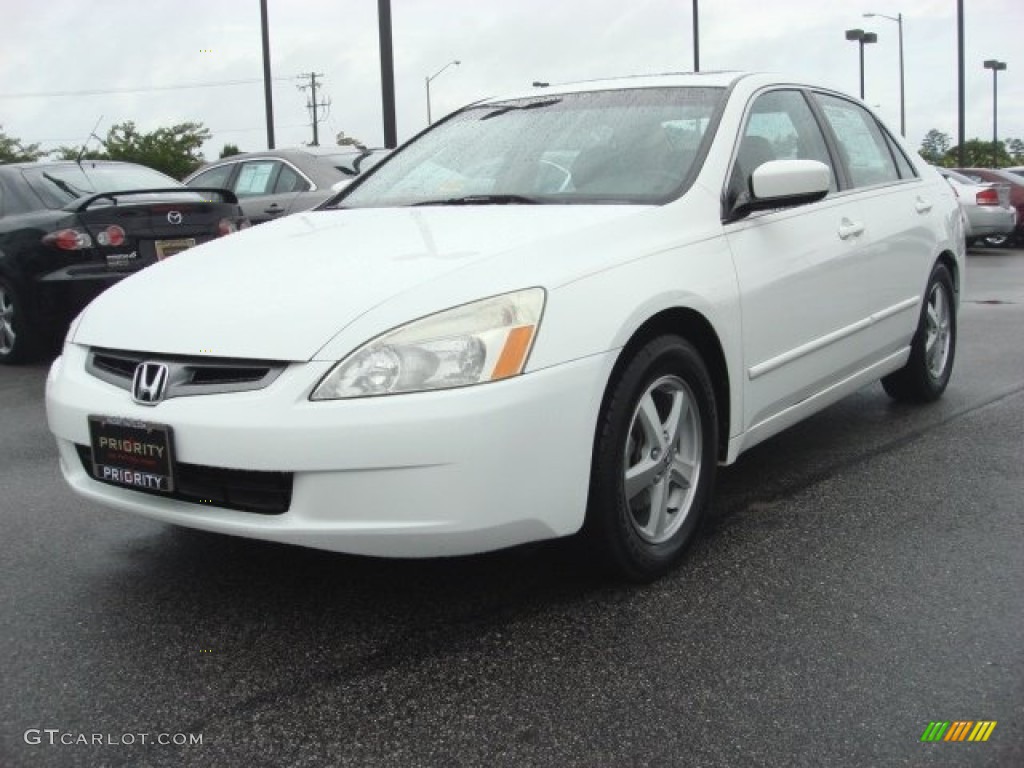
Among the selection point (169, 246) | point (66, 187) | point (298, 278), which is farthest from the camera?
point (66, 187)

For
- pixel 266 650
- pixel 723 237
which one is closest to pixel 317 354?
pixel 266 650

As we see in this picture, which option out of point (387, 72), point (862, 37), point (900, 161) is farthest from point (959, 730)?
point (862, 37)

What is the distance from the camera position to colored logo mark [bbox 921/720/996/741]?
240 cm

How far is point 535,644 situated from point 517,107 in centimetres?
236

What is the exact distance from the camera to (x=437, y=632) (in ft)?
9.81

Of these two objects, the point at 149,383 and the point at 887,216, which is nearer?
the point at 149,383

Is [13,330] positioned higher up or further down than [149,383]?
further down

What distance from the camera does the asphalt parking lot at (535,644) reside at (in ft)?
7.96

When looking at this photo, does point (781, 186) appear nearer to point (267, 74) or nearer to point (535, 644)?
point (535, 644)

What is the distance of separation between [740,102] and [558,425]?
1.80m

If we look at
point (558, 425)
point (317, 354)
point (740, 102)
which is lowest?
point (558, 425)

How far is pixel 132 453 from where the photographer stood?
2.99m

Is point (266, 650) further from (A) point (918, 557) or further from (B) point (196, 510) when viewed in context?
(A) point (918, 557)

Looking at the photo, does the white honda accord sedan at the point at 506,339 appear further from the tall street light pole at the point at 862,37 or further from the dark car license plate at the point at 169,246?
the tall street light pole at the point at 862,37
